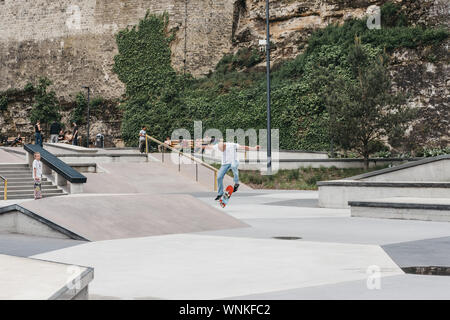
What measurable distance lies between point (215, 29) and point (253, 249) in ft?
142

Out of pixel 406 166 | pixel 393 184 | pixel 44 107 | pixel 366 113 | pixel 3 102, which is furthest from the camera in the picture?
pixel 3 102

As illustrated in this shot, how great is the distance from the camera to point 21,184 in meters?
20.4

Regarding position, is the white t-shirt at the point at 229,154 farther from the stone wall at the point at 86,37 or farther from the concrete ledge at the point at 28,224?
the stone wall at the point at 86,37

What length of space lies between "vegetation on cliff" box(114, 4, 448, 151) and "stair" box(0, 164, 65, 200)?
12.6 meters

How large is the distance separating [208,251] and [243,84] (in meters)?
34.4

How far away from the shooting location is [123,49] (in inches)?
2015

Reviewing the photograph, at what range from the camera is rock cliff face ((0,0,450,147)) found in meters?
34.8

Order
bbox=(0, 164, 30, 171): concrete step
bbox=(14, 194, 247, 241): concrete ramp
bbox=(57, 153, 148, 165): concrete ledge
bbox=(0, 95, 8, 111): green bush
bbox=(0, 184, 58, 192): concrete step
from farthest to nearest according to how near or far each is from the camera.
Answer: bbox=(0, 95, 8, 111): green bush < bbox=(57, 153, 148, 165): concrete ledge < bbox=(0, 164, 30, 171): concrete step < bbox=(0, 184, 58, 192): concrete step < bbox=(14, 194, 247, 241): concrete ramp

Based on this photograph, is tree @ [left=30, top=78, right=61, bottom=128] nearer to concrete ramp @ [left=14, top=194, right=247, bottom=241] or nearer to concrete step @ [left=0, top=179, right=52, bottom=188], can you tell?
concrete step @ [left=0, top=179, right=52, bottom=188]

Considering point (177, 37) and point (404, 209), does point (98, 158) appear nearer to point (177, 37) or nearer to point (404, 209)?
point (404, 209)

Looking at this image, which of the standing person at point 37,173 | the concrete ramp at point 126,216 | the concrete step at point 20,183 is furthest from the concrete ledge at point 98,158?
the concrete ramp at point 126,216

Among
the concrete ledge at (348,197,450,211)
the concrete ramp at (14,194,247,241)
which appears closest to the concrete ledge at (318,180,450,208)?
the concrete ledge at (348,197,450,211)

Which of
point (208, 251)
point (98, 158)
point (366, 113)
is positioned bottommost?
point (208, 251)

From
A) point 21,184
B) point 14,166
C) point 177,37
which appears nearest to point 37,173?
point 21,184
